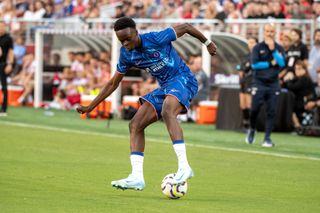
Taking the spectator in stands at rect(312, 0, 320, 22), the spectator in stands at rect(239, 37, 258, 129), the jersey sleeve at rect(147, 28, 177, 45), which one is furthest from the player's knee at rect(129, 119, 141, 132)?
the spectator in stands at rect(312, 0, 320, 22)

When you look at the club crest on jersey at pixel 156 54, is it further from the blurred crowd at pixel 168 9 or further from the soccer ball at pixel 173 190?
the blurred crowd at pixel 168 9

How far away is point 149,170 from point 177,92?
300 cm

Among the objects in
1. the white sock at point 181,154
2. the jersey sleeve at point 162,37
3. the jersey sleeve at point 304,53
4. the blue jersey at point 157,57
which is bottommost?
the white sock at point 181,154

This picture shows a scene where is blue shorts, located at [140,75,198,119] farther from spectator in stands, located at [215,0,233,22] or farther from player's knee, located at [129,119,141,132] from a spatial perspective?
spectator in stands, located at [215,0,233,22]

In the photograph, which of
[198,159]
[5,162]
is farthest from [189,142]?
[5,162]

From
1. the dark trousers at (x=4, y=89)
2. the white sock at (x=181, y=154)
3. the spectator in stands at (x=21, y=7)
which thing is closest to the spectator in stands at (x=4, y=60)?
the dark trousers at (x=4, y=89)

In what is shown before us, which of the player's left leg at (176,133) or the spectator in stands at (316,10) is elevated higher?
the spectator in stands at (316,10)

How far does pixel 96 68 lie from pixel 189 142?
10.4 m

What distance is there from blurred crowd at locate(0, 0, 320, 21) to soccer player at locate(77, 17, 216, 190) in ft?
46.1

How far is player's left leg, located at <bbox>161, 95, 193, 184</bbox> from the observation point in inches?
452

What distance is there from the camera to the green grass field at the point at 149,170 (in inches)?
427

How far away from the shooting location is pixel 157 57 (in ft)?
38.9

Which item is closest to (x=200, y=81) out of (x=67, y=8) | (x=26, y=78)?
(x=26, y=78)

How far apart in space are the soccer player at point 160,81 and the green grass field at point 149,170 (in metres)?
0.51
